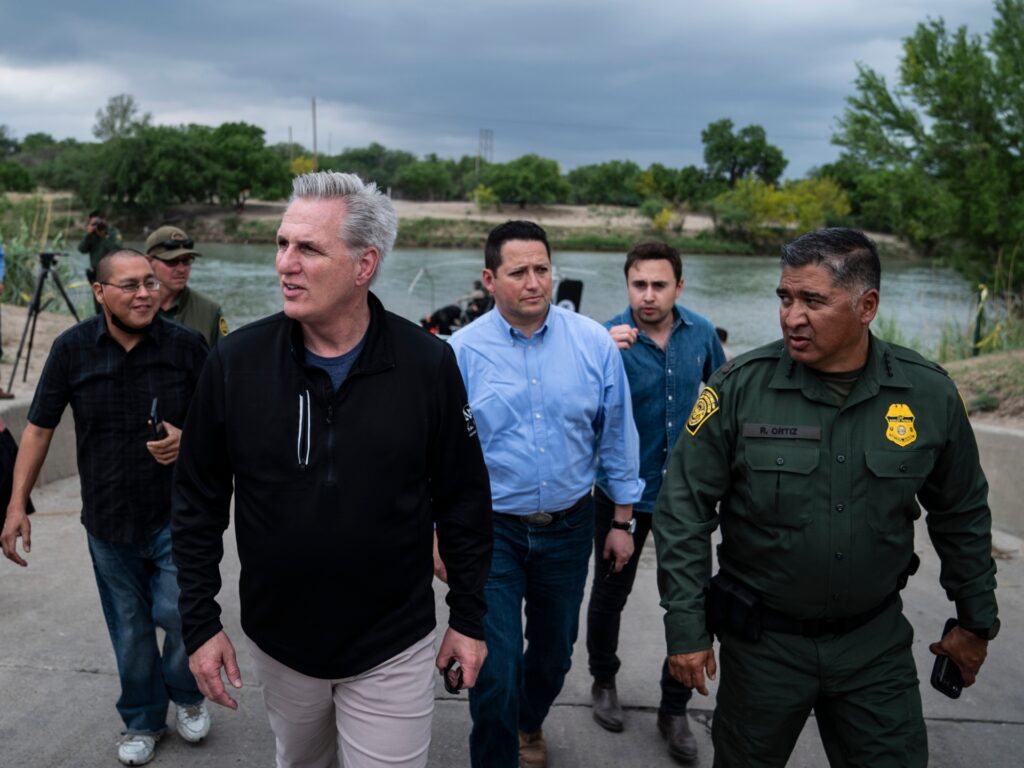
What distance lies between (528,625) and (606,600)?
44cm

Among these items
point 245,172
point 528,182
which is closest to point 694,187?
point 528,182

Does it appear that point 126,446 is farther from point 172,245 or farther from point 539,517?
point 172,245

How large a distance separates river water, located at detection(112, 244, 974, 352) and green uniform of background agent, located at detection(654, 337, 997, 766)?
1379 centimetres

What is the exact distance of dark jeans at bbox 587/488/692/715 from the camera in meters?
3.54

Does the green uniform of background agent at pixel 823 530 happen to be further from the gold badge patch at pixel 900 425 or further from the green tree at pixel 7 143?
the green tree at pixel 7 143

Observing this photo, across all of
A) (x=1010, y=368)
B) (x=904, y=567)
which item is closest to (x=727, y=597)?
(x=904, y=567)

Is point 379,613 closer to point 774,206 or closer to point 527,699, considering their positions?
point 527,699

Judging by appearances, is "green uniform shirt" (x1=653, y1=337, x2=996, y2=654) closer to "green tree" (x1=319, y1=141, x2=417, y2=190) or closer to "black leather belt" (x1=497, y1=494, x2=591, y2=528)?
"black leather belt" (x1=497, y1=494, x2=591, y2=528)

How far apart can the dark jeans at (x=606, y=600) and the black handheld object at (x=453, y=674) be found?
1.22m

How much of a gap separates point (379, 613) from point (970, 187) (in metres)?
11.4

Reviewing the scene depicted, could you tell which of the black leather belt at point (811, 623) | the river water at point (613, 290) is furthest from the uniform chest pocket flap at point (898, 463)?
the river water at point (613, 290)

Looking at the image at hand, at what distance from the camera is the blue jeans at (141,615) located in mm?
3158

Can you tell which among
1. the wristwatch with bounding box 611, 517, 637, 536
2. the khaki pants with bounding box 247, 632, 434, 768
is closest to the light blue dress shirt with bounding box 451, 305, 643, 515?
the wristwatch with bounding box 611, 517, 637, 536

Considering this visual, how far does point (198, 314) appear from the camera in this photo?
4.66 m
